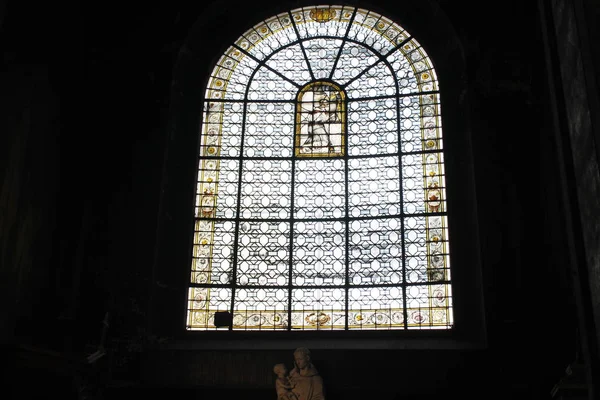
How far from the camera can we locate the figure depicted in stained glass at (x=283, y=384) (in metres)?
6.99

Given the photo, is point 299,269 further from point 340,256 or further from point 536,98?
point 536,98

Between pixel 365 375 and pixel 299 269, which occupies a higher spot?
pixel 299 269

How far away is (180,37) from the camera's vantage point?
364 inches

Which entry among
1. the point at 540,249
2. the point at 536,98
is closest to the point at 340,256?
the point at 540,249

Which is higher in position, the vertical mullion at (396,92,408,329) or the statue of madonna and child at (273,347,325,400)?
the vertical mullion at (396,92,408,329)

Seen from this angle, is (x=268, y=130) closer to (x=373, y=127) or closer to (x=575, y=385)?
(x=373, y=127)

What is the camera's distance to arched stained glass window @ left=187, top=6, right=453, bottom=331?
→ 8172mm

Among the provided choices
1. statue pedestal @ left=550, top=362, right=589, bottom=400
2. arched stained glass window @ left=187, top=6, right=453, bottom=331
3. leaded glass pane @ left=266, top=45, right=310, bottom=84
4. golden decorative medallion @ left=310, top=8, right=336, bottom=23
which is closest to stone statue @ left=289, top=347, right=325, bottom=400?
arched stained glass window @ left=187, top=6, right=453, bottom=331

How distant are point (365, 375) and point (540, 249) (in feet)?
6.96

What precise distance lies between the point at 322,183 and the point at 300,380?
250 centimetres

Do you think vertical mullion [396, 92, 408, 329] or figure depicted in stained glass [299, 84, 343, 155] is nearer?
vertical mullion [396, 92, 408, 329]

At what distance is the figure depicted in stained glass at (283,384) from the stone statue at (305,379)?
0.10 ft

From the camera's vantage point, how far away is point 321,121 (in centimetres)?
912

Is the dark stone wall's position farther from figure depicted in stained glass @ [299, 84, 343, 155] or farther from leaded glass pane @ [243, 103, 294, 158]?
leaded glass pane @ [243, 103, 294, 158]
